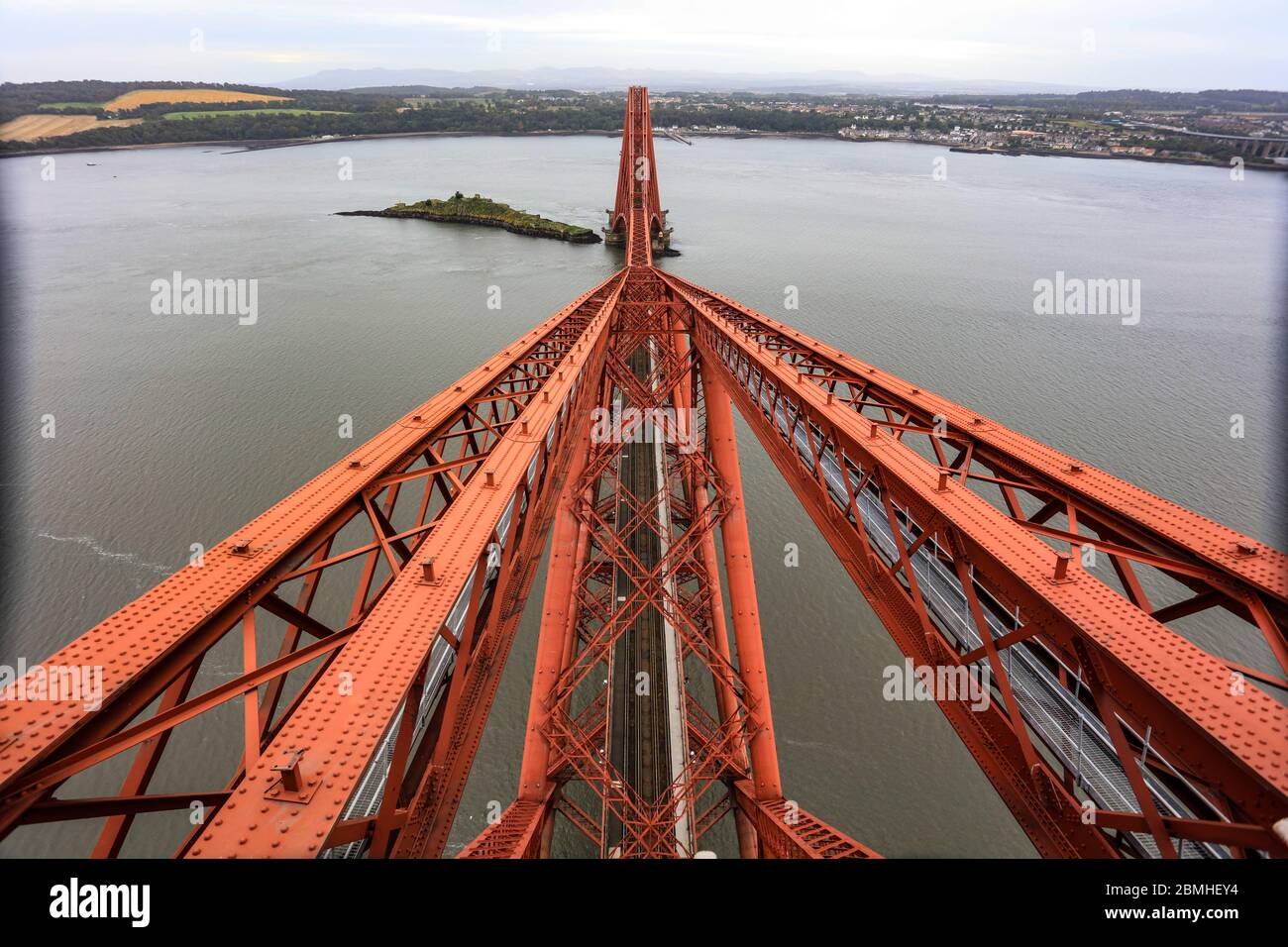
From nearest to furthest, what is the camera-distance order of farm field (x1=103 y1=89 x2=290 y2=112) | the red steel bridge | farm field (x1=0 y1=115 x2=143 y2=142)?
1. the red steel bridge
2. farm field (x1=0 y1=115 x2=143 y2=142)
3. farm field (x1=103 y1=89 x2=290 y2=112)

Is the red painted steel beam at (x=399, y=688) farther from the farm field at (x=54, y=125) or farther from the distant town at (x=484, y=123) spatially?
the distant town at (x=484, y=123)

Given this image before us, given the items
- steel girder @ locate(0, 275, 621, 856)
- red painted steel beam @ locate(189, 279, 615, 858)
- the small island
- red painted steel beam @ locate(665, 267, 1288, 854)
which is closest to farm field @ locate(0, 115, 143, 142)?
the small island

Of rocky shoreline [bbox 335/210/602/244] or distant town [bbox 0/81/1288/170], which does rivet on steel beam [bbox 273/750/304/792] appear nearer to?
rocky shoreline [bbox 335/210/602/244]

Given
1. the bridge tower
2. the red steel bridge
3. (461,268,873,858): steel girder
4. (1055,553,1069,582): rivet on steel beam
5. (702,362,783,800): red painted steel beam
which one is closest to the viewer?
the red steel bridge

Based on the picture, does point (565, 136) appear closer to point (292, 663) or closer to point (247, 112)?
point (247, 112)

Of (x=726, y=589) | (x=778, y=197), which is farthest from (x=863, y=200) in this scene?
(x=726, y=589)

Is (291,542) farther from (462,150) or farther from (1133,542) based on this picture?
(462,150)

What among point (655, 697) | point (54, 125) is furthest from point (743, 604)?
point (54, 125)

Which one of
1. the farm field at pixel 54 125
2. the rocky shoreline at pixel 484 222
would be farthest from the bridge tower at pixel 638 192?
the farm field at pixel 54 125
